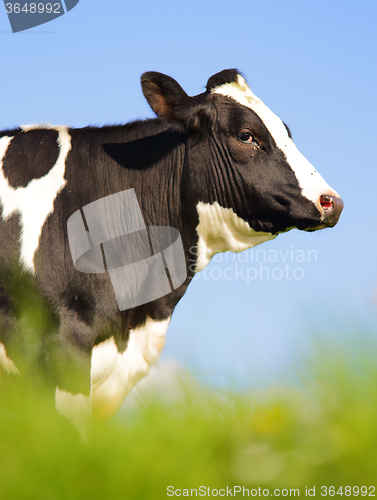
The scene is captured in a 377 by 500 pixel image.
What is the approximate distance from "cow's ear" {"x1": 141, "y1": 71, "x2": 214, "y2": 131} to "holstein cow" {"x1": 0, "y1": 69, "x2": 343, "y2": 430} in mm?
11

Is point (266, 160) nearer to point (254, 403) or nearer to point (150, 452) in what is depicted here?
point (254, 403)

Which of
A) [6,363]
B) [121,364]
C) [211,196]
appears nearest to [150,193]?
[211,196]

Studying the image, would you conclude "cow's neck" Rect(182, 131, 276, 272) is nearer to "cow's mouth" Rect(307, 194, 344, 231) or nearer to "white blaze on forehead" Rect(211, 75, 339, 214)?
"white blaze on forehead" Rect(211, 75, 339, 214)

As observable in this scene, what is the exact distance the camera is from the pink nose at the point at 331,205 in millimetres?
5246

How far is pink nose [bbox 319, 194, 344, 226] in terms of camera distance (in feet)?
17.2

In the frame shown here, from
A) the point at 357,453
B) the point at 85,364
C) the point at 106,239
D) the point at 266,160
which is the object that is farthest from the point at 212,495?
the point at 266,160

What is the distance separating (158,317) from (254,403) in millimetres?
3669

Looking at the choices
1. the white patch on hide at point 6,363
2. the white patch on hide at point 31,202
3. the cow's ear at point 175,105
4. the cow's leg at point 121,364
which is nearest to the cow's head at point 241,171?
the cow's ear at point 175,105

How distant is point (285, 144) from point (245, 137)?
0.45 m

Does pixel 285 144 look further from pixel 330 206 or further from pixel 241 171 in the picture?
pixel 330 206

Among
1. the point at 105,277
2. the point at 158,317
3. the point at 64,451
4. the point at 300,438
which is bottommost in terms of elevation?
the point at 158,317

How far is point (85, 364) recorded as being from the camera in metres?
4.69

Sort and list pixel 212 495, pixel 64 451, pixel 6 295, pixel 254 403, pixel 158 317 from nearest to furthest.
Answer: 1. pixel 212 495
2. pixel 64 451
3. pixel 254 403
4. pixel 6 295
5. pixel 158 317

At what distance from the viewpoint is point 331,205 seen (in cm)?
525
